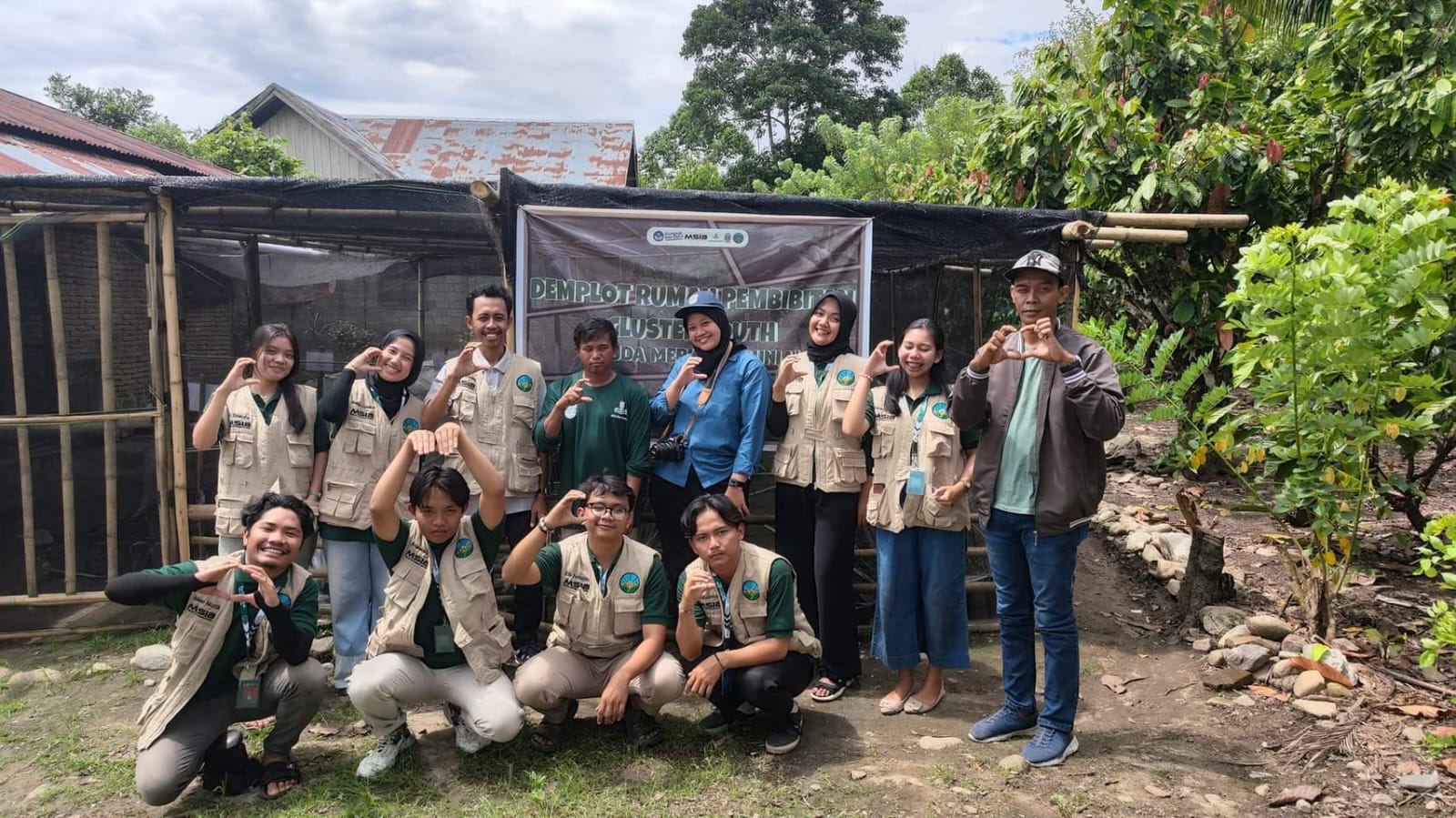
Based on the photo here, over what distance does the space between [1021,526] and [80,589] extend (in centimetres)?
568

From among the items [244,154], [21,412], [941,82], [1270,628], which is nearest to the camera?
[1270,628]

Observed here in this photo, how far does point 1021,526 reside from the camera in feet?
10.5

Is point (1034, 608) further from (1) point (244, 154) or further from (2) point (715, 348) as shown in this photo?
(1) point (244, 154)

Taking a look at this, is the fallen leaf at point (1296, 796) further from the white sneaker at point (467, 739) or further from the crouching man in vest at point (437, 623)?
the white sneaker at point (467, 739)

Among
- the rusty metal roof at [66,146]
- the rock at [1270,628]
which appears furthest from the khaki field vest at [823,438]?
the rusty metal roof at [66,146]

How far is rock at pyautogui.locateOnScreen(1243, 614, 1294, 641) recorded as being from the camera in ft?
13.9

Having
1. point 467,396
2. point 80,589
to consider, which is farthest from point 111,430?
point 467,396

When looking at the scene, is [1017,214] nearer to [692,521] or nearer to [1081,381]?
[1081,381]

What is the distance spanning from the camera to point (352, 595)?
3730mm

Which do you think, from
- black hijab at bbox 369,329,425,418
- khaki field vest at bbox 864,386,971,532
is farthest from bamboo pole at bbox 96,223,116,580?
khaki field vest at bbox 864,386,971,532

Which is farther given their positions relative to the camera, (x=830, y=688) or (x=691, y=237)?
(x=691, y=237)

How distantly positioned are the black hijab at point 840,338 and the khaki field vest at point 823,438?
42 mm

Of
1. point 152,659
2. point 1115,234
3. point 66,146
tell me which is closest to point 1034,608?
point 1115,234

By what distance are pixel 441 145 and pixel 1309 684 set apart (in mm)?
18169
